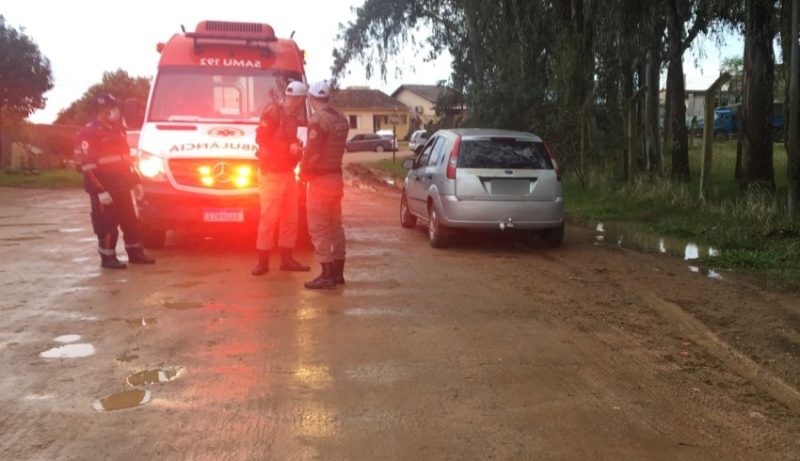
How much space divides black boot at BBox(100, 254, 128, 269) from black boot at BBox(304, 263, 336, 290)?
2.46 meters

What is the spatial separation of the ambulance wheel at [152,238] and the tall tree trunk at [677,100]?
11.7 metres

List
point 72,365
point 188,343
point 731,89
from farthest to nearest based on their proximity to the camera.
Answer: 1. point 731,89
2. point 188,343
3. point 72,365

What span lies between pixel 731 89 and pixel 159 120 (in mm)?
13786

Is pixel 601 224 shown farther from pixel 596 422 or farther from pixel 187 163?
pixel 596 422

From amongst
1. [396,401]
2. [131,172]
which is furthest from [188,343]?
[131,172]

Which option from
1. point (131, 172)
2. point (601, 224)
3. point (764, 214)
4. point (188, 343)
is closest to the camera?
point (188, 343)

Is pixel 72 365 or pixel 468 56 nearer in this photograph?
pixel 72 365

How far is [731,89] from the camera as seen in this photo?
57.1 ft

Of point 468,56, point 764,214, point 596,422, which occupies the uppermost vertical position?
point 468,56

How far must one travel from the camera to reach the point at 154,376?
477 cm

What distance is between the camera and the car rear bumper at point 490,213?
955 cm

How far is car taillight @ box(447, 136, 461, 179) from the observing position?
9.69 m

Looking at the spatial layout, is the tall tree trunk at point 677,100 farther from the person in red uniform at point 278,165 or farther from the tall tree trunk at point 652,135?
the person in red uniform at point 278,165

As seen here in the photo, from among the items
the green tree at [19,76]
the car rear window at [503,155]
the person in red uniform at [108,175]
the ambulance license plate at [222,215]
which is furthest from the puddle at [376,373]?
the green tree at [19,76]
